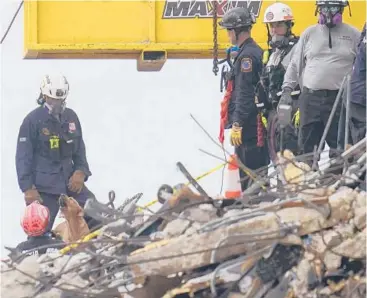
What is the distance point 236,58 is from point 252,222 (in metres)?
6.32

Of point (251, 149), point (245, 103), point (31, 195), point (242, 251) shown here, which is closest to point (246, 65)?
point (245, 103)

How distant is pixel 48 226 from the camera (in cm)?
1576

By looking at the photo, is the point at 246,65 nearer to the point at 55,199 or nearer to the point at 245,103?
the point at 245,103

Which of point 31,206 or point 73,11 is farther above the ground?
point 73,11

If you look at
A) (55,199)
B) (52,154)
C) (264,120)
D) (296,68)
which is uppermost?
(296,68)

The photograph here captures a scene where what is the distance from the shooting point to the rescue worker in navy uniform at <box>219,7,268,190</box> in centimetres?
1672

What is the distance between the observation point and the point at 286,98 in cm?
1580

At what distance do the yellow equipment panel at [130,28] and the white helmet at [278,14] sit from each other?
1.97 m

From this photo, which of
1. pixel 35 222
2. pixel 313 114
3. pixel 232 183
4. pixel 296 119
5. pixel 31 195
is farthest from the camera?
pixel 31 195

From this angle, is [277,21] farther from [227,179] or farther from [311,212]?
[311,212]

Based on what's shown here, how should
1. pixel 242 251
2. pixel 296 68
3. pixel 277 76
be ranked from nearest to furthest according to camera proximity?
pixel 242 251 < pixel 296 68 < pixel 277 76

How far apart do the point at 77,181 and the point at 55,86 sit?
0.94 meters

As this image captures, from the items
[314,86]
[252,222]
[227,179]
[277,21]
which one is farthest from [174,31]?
[252,222]

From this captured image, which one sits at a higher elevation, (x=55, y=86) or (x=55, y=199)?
(x=55, y=86)
